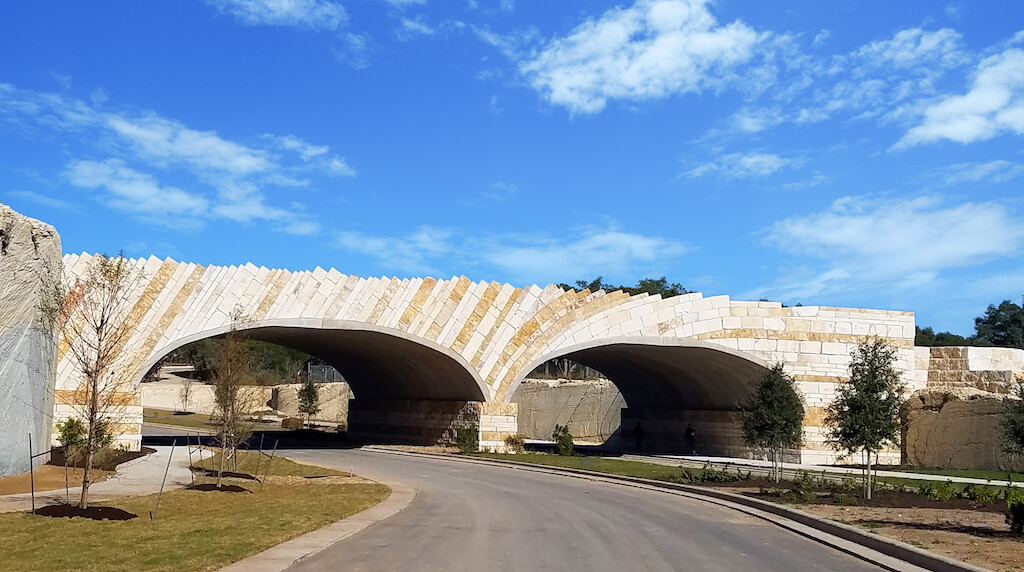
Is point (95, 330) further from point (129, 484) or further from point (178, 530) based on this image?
point (178, 530)

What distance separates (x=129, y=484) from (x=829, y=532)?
16249mm

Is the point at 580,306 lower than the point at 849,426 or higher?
higher

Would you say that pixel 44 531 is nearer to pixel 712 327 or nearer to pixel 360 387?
pixel 712 327

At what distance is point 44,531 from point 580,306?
86.7 ft

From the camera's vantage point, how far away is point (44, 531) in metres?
13.2

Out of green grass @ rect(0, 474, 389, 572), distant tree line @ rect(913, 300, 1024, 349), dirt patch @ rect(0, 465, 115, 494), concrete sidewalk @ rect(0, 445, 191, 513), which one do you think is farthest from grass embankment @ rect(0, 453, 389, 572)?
distant tree line @ rect(913, 300, 1024, 349)

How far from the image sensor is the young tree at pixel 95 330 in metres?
18.7

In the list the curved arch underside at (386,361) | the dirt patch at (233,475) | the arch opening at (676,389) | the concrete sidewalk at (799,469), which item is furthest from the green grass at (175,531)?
the arch opening at (676,389)

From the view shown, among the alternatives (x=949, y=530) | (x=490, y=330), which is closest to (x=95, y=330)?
(x=949, y=530)

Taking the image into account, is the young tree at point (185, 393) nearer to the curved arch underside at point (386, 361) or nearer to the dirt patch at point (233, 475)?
the curved arch underside at point (386, 361)

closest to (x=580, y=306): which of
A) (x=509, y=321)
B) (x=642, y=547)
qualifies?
(x=509, y=321)

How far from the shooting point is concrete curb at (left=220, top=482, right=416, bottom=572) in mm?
10820

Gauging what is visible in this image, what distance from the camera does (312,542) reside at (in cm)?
1289

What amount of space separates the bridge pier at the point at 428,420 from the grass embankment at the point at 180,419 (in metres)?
11.3
